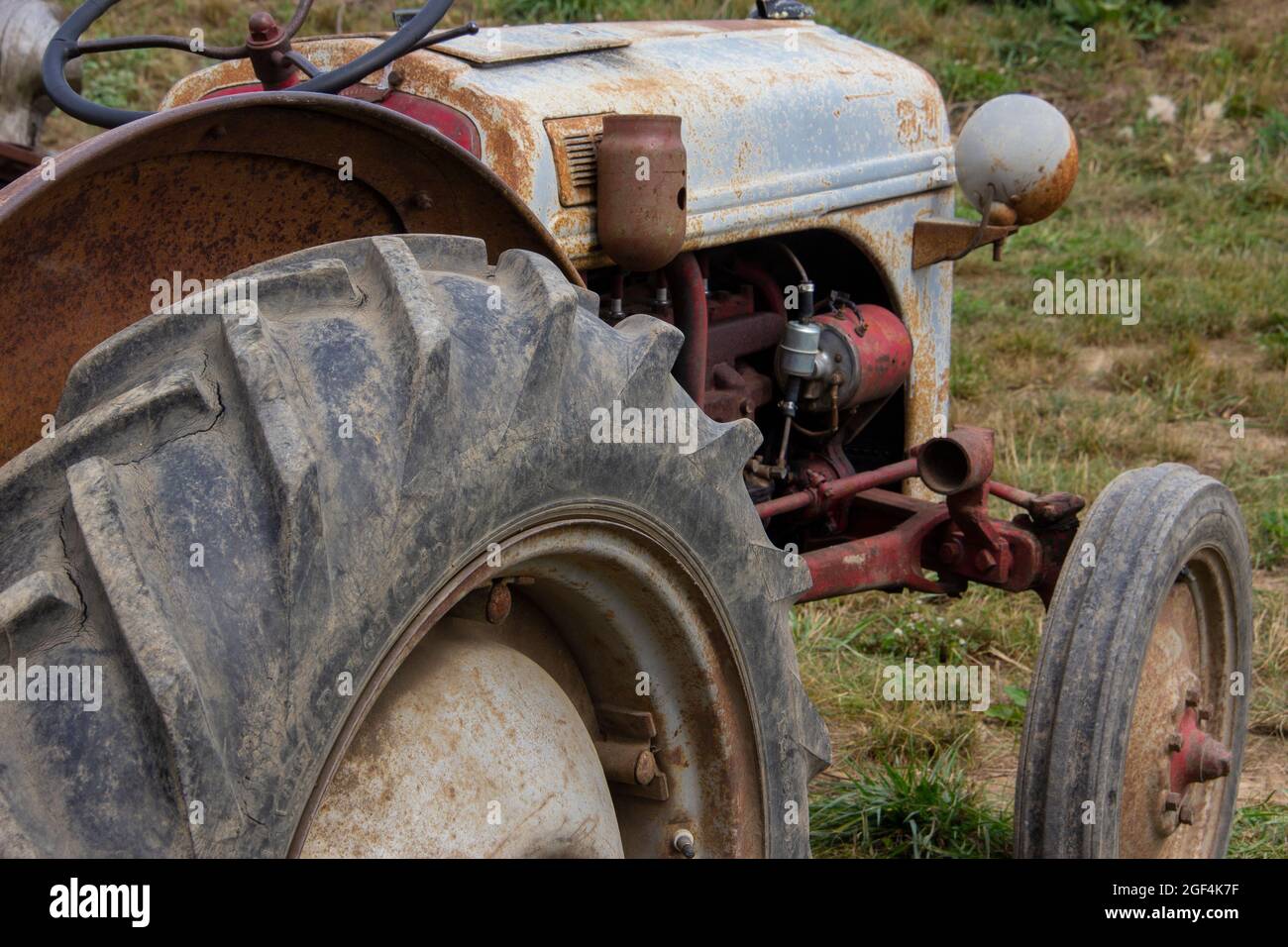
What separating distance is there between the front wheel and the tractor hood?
30.2 inches

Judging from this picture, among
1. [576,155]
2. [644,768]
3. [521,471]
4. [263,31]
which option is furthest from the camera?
[576,155]

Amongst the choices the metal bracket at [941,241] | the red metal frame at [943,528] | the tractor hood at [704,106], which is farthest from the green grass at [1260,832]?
the tractor hood at [704,106]

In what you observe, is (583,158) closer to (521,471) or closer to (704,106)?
(704,106)

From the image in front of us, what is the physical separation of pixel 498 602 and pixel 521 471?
0.20 m

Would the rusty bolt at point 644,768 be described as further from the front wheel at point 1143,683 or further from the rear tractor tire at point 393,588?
the front wheel at point 1143,683

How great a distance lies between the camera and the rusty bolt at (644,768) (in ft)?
5.60

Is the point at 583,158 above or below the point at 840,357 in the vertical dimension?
above

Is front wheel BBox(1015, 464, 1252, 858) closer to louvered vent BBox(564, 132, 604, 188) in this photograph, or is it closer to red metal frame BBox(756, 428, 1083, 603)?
red metal frame BBox(756, 428, 1083, 603)

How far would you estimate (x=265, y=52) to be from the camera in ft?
6.57

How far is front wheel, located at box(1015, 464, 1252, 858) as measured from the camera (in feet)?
7.46

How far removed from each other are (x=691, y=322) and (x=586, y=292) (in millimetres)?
720

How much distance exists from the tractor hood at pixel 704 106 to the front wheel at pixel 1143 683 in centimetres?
77

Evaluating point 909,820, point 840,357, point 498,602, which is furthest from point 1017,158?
point 498,602

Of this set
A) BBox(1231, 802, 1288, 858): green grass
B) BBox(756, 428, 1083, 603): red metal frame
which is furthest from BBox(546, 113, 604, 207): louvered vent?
BBox(1231, 802, 1288, 858): green grass
